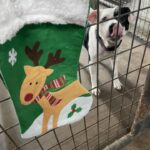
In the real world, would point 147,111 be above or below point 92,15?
below

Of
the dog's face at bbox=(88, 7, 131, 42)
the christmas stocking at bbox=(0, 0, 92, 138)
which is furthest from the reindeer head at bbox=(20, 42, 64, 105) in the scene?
the dog's face at bbox=(88, 7, 131, 42)

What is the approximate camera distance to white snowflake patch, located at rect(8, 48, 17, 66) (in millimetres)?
399

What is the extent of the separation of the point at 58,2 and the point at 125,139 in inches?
36.8

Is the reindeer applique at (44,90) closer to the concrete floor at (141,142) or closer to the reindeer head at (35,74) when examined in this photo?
the reindeer head at (35,74)

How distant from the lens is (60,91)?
497mm

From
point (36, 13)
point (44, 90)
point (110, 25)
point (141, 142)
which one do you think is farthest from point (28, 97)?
point (141, 142)

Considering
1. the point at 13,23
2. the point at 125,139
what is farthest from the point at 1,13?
the point at 125,139

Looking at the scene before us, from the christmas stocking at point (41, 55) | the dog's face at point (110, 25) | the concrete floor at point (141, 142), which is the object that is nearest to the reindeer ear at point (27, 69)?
the christmas stocking at point (41, 55)

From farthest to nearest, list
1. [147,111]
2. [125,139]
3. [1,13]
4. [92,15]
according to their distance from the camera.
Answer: [125,139] → [147,111] → [92,15] → [1,13]

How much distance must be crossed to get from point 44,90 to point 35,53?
9cm

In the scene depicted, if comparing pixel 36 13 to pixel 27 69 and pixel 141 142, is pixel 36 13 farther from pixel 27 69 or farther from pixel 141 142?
pixel 141 142

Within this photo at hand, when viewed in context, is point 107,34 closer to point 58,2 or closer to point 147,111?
point 147,111

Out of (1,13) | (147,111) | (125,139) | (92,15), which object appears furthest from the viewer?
(125,139)

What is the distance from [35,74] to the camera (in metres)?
0.44
